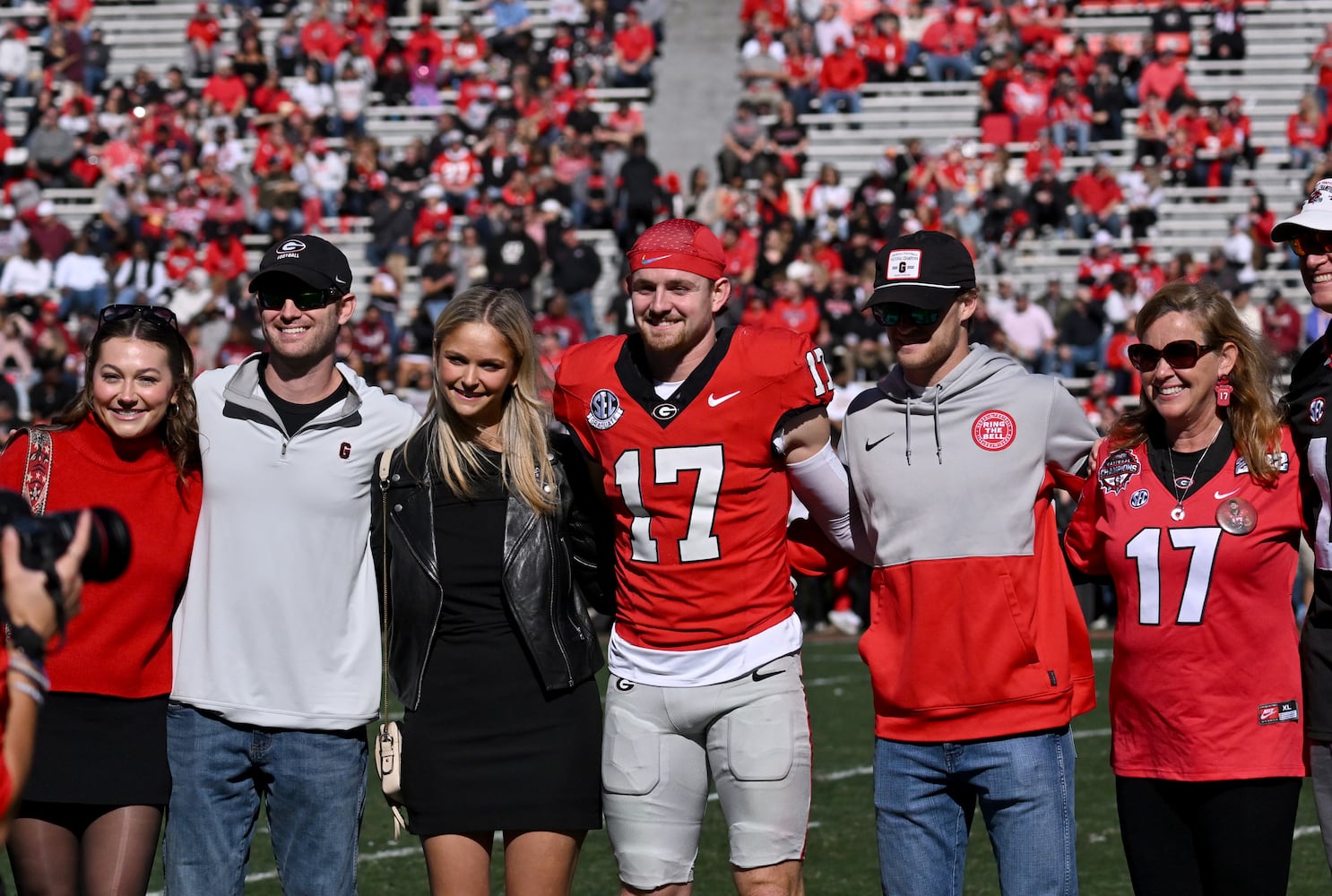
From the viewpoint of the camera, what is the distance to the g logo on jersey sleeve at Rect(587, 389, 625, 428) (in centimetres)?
438

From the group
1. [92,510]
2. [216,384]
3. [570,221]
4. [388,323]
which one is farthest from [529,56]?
[92,510]

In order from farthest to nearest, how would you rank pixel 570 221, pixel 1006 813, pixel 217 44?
pixel 217 44 < pixel 570 221 < pixel 1006 813

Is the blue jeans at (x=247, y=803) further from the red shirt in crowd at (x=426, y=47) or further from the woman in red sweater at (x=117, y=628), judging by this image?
the red shirt in crowd at (x=426, y=47)

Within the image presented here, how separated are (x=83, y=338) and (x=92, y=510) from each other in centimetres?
1873

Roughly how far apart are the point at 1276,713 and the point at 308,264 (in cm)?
263

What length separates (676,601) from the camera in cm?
430

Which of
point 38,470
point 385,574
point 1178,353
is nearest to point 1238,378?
point 1178,353

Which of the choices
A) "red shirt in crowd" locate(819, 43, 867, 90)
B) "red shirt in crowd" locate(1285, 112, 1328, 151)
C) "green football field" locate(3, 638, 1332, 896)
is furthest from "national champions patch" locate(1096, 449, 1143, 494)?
"red shirt in crowd" locate(819, 43, 867, 90)

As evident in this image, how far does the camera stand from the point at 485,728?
14.1 ft

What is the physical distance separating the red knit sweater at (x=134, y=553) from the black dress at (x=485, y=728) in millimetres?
660

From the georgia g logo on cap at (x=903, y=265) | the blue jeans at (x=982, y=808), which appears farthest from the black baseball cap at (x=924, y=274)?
the blue jeans at (x=982, y=808)

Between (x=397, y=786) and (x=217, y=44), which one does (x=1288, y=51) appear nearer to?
(x=217, y=44)

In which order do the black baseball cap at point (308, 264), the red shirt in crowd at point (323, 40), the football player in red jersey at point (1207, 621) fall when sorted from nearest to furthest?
the football player in red jersey at point (1207, 621)
the black baseball cap at point (308, 264)
the red shirt in crowd at point (323, 40)

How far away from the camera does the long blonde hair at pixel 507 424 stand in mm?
4383
